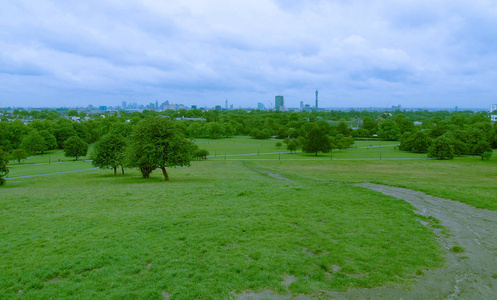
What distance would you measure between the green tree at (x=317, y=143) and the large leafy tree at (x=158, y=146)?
41.8 meters

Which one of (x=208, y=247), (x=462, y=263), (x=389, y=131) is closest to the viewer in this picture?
(x=462, y=263)

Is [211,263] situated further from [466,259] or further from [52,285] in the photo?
[466,259]

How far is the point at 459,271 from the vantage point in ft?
A: 26.6

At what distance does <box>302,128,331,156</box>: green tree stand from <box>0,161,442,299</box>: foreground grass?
1916 inches

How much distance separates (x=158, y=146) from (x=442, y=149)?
57.3 meters

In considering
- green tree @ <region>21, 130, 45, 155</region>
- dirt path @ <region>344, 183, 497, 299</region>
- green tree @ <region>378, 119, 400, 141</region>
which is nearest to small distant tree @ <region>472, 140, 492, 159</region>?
green tree @ <region>378, 119, 400, 141</region>

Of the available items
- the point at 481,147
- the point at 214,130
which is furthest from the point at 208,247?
the point at 214,130

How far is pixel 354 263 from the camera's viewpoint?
8.36 meters

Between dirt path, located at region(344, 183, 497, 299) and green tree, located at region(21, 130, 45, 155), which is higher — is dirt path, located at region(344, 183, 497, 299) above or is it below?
below

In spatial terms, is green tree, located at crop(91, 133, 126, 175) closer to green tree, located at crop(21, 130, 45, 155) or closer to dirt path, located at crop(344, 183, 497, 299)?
dirt path, located at crop(344, 183, 497, 299)

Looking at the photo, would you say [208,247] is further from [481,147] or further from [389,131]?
[389,131]

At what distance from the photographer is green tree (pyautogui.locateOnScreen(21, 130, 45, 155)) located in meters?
64.2

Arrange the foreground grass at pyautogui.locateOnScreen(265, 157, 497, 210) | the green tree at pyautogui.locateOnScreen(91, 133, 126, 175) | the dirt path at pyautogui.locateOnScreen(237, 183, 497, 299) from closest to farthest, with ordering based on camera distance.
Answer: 1. the dirt path at pyautogui.locateOnScreen(237, 183, 497, 299)
2. the foreground grass at pyautogui.locateOnScreen(265, 157, 497, 210)
3. the green tree at pyautogui.locateOnScreen(91, 133, 126, 175)

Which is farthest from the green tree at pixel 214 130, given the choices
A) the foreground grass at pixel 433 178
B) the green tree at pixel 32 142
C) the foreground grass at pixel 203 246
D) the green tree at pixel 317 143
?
the foreground grass at pixel 203 246
